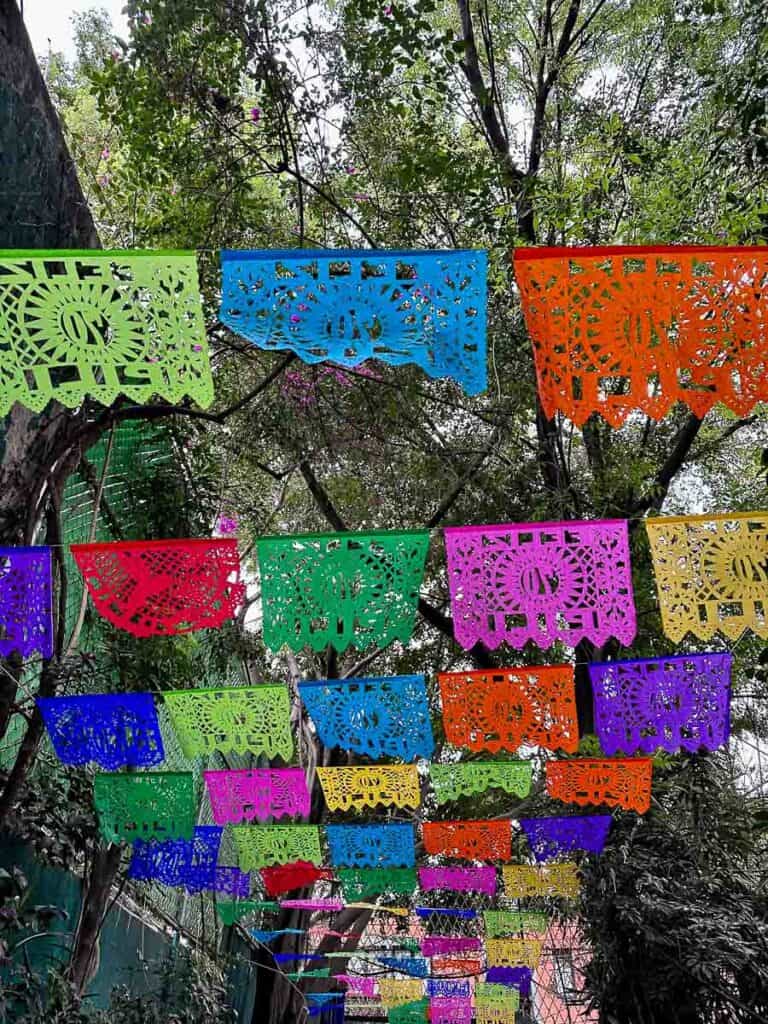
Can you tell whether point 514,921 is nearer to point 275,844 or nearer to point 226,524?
point 275,844

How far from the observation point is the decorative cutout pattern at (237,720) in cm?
375

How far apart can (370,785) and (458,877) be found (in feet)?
4.29

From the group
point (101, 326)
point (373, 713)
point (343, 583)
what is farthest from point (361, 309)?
point (373, 713)

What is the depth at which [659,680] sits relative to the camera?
3768 millimetres

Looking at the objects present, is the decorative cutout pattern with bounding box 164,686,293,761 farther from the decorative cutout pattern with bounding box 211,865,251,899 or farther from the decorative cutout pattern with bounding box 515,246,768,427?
the decorative cutout pattern with bounding box 515,246,768,427

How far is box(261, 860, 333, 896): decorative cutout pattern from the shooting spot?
5.66 metres

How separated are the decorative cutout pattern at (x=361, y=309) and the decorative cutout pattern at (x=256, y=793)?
2558 mm

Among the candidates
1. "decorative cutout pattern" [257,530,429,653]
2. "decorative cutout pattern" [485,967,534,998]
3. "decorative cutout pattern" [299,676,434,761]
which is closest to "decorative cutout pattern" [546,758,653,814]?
"decorative cutout pattern" [299,676,434,761]

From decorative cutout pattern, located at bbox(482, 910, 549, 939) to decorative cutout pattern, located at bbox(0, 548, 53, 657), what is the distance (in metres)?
3.95

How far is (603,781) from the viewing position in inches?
170

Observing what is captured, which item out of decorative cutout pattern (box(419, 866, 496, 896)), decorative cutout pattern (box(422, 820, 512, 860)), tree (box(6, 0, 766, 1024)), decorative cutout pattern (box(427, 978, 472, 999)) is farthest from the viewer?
decorative cutout pattern (box(427, 978, 472, 999))

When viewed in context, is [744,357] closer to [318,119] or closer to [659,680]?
[659,680]

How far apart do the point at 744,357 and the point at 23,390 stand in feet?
5.76

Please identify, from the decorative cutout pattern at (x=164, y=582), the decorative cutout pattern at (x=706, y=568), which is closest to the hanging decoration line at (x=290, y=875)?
the decorative cutout pattern at (x=164, y=582)
